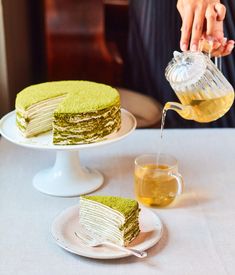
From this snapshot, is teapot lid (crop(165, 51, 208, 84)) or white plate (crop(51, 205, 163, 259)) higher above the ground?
teapot lid (crop(165, 51, 208, 84))

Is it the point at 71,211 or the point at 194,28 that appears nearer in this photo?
the point at 71,211

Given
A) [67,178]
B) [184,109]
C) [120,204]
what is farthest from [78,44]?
[120,204]

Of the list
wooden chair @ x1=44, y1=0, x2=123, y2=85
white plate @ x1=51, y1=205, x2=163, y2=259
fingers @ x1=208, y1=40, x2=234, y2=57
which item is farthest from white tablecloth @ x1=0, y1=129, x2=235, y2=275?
wooden chair @ x1=44, y1=0, x2=123, y2=85

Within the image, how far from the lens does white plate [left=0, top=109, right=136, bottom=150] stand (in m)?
1.10

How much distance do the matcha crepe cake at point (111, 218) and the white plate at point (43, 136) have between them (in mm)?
168

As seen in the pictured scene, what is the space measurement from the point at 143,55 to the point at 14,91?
2.38ft

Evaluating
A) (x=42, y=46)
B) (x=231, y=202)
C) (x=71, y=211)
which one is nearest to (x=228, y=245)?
(x=231, y=202)

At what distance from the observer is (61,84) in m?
1.27

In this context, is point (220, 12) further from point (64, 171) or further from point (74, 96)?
point (64, 171)

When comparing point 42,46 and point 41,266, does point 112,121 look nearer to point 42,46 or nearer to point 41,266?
point 41,266

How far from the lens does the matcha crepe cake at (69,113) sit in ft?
3.65

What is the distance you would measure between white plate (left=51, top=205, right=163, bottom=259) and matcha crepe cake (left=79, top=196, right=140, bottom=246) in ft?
0.07

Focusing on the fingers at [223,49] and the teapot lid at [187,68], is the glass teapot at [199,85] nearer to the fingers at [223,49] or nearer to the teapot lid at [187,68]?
the teapot lid at [187,68]

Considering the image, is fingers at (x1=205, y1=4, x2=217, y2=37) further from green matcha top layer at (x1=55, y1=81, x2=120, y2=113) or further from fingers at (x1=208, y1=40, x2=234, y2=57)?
green matcha top layer at (x1=55, y1=81, x2=120, y2=113)
